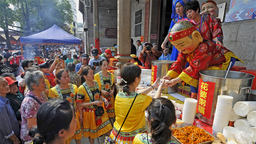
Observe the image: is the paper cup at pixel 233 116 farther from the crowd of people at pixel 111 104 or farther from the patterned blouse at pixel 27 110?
the patterned blouse at pixel 27 110

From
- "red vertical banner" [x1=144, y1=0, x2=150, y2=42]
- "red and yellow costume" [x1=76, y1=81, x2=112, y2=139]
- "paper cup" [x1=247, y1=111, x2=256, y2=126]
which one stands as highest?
"red vertical banner" [x1=144, y1=0, x2=150, y2=42]

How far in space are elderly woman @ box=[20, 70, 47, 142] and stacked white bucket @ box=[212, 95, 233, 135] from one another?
7.22ft

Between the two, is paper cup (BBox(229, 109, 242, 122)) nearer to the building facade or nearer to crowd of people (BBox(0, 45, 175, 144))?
crowd of people (BBox(0, 45, 175, 144))

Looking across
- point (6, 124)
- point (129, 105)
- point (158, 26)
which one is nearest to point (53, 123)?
point (129, 105)

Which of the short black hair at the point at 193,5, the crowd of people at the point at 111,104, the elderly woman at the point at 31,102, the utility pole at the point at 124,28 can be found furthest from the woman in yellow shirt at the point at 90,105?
the short black hair at the point at 193,5

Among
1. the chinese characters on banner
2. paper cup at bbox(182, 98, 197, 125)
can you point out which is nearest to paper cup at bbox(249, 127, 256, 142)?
the chinese characters on banner

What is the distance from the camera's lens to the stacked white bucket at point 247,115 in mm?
1216

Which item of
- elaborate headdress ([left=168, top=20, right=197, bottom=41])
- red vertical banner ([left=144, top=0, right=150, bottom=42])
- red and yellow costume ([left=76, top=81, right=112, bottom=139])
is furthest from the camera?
red vertical banner ([left=144, top=0, right=150, bottom=42])

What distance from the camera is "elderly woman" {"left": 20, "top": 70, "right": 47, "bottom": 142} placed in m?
1.77

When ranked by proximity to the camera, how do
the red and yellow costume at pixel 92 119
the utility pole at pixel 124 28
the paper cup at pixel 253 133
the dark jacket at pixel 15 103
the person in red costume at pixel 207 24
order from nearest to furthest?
the paper cup at pixel 253 133, the person in red costume at pixel 207 24, the dark jacket at pixel 15 103, the red and yellow costume at pixel 92 119, the utility pole at pixel 124 28

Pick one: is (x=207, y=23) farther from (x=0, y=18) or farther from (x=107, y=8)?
(x=0, y=18)

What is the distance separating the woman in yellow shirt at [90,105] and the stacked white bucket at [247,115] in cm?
191

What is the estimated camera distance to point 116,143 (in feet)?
5.34

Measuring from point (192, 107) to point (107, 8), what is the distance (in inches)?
618
